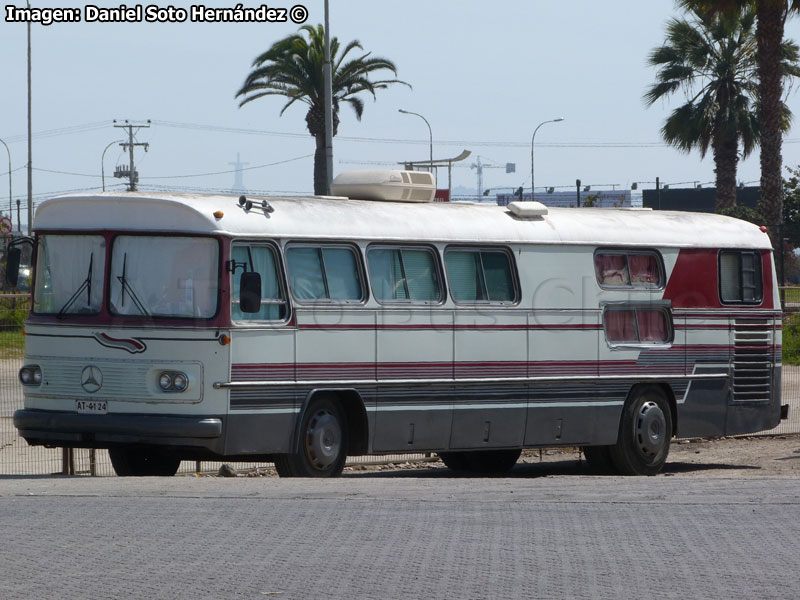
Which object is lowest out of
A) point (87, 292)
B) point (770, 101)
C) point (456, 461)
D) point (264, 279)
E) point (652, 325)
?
point (456, 461)

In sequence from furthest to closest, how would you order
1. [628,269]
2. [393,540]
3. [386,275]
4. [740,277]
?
1. [740,277]
2. [628,269]
3. [386,275]
4. [393,540]

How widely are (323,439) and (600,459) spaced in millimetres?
4186

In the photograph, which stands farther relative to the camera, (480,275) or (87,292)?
(480,275)

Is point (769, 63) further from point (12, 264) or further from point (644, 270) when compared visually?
point (12, 264)

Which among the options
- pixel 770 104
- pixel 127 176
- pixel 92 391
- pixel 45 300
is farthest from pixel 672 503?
pixel 127 176

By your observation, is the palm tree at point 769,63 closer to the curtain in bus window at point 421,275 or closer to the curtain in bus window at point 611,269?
the curtain in bus window at point 611,269

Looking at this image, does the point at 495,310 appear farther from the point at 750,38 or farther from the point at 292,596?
the point at 750,38

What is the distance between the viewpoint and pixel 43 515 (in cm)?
976

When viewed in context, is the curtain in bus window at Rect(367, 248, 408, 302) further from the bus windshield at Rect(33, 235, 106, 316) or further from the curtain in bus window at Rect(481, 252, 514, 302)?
the bus windshield at Rect(33, 235, 106, 316)

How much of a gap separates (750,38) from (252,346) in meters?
34.9

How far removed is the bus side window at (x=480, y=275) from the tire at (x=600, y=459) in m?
2.44

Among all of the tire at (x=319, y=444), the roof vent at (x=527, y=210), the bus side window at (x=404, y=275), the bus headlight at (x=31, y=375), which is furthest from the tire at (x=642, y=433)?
the bus headlight at (x=31, y=375)

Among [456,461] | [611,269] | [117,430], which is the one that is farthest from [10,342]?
[611,269]

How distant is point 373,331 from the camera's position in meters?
13.6
